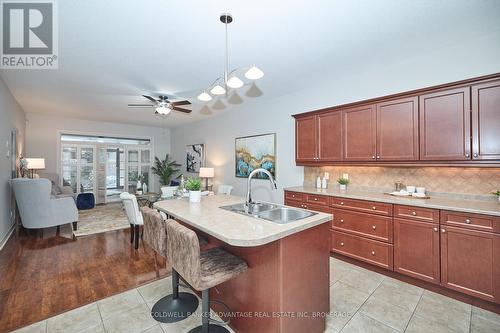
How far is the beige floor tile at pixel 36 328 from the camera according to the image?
71.8 inches

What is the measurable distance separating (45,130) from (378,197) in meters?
8.29

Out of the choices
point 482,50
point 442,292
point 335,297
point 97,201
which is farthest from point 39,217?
point 482,50

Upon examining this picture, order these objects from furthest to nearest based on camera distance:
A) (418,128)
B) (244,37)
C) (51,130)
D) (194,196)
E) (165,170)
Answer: (165,170)
(51,130)
(418,128)
(194,196)
(244,37)

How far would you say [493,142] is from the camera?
85.5 inches

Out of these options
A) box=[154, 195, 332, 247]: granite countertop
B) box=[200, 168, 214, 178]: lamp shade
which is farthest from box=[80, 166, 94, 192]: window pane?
box=[154, 195, 332, 247]: granite countertop

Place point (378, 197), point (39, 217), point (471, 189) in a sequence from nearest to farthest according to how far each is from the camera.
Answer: point (471, 189) < point (378, 197) < point (39, 217)

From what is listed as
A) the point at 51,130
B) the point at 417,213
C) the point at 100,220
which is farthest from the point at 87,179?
the point at 417,213

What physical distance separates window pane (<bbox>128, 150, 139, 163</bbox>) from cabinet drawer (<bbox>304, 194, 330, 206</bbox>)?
6.73 metres

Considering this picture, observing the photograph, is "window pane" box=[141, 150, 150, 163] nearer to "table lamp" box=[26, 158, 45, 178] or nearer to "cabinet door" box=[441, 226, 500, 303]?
"table lamp" box=[26, 158, 45, 178]

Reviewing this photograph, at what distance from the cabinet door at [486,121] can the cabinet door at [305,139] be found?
182 centimetres

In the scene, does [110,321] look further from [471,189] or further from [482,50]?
[482,50]

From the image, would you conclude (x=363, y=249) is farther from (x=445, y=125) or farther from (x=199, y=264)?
(x=199, y=264)

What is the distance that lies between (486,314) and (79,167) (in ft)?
29.7

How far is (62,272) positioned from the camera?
2.81 m
